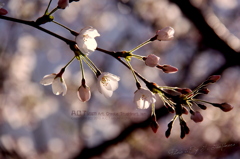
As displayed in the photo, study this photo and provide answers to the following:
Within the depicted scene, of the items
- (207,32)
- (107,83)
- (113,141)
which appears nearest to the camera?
(107,83)

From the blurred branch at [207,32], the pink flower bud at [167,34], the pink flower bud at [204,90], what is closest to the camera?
the pink flower bud at [204,90]

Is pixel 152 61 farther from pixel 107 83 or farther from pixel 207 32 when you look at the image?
pixel 207 32

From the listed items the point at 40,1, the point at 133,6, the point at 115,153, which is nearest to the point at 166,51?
the point at 133,6

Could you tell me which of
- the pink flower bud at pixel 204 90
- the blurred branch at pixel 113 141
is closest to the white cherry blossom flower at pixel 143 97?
the pink flower bud at pixel 204 90

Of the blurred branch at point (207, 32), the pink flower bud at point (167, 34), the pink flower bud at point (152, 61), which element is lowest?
the pink flower bud at point (152, 61)

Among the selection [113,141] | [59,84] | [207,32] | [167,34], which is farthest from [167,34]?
[113,141]

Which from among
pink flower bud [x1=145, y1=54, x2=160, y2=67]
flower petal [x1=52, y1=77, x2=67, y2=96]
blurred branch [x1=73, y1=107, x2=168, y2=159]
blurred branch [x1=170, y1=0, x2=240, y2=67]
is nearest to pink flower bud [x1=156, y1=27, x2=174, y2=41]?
pink flower bud [x1=145, y1=54, x2=160, y2=67]

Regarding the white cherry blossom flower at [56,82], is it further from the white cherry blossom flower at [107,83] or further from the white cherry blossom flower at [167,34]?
the white cherry blossom flower at [167,34]
